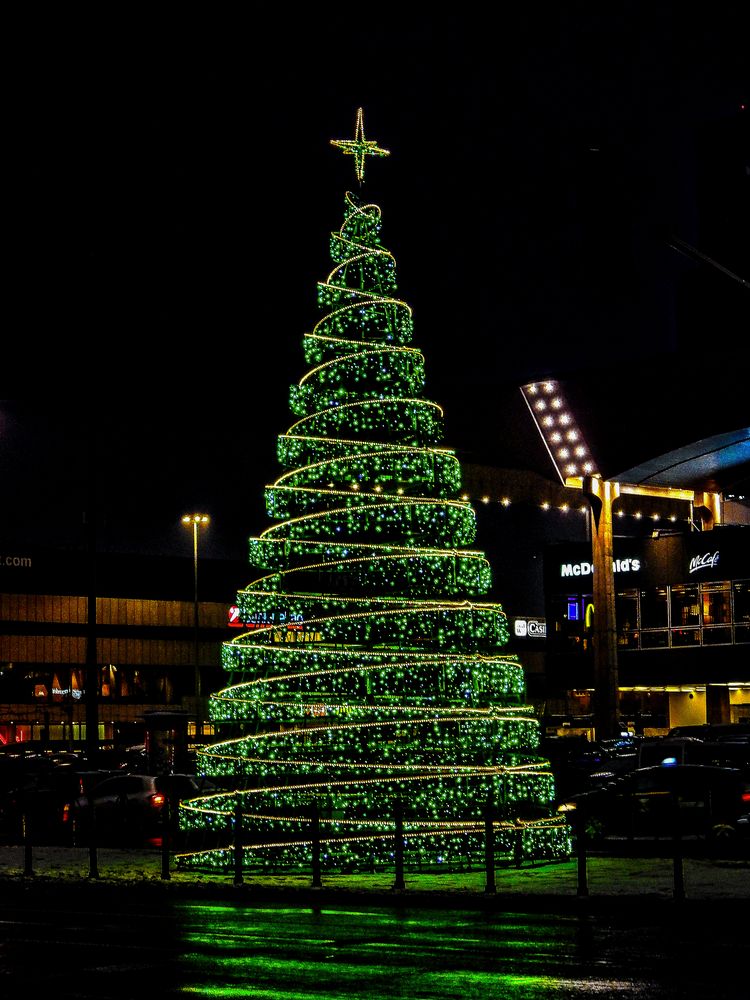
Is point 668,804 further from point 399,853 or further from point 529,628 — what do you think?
point 529,628

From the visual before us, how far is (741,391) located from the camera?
58125 mm

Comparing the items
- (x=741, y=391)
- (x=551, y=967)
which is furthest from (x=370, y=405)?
(x=741, y=391)

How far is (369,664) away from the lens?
2016cm

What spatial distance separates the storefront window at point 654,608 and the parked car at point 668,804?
138 ft

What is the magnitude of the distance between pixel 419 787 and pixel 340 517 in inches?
149

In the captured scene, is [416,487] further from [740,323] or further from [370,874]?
[740,323]

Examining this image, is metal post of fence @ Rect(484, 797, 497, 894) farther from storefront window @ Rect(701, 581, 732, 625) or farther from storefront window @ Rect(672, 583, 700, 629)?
storefront window @ Rect(672, 583, 700, 629)

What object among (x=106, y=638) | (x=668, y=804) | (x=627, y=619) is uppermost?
(x=627, y=619)

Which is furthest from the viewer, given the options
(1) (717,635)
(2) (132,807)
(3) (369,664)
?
(1) (717,635)

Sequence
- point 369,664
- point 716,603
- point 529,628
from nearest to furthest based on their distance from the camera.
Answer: point 369,664
point 716,603
point 529,628

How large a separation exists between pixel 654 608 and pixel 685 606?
1.90m

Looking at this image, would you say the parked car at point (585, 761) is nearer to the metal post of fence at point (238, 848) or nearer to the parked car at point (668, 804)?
the parked car at point (668, 804)

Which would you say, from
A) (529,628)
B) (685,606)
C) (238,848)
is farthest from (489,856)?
(529,628)

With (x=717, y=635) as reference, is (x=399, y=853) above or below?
below
